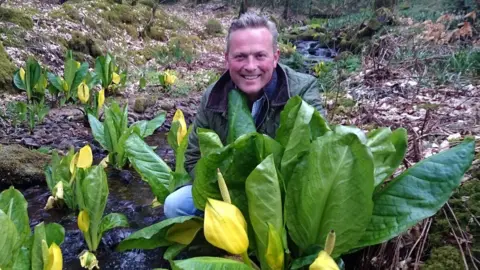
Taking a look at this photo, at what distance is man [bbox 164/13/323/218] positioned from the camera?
5.97 feet

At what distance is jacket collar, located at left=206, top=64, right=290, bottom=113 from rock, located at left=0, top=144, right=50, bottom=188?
1637 mm

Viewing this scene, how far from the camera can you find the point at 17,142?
3576 mm

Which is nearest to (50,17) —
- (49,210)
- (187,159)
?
(49,210)

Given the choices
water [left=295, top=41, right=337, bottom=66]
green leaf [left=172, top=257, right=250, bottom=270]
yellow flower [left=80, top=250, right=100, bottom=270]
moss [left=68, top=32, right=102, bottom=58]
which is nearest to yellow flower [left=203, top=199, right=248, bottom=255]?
green leaf [left=172, top=257, right=250, bottom=270]

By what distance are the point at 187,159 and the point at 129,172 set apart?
116 cm

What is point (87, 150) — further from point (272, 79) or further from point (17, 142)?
point (17, 142)

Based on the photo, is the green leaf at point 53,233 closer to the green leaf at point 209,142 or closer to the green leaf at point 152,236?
the green leaf at point 152,236

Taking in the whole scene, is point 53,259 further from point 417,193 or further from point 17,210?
point 417,193

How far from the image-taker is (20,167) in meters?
2.98

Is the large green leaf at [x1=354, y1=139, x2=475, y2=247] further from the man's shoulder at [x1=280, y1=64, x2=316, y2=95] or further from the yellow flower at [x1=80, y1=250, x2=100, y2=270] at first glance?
the yellow flower at [x1=80, y1=250, x2=100, y2=270]

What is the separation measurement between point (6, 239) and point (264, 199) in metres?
0.68

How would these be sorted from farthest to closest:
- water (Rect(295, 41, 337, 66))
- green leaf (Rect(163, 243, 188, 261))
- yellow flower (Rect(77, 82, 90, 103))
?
water (Rect(295, 41, 337, 66))
yellow flower (Rect(77, 82, 90, 103))
green leaf (Rect(163, 243, 188, 261))

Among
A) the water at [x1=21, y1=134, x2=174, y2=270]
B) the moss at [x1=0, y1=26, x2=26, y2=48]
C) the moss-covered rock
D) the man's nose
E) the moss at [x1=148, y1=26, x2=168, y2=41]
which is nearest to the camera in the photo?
the man's nose

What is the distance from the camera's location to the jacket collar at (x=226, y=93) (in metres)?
1.87
